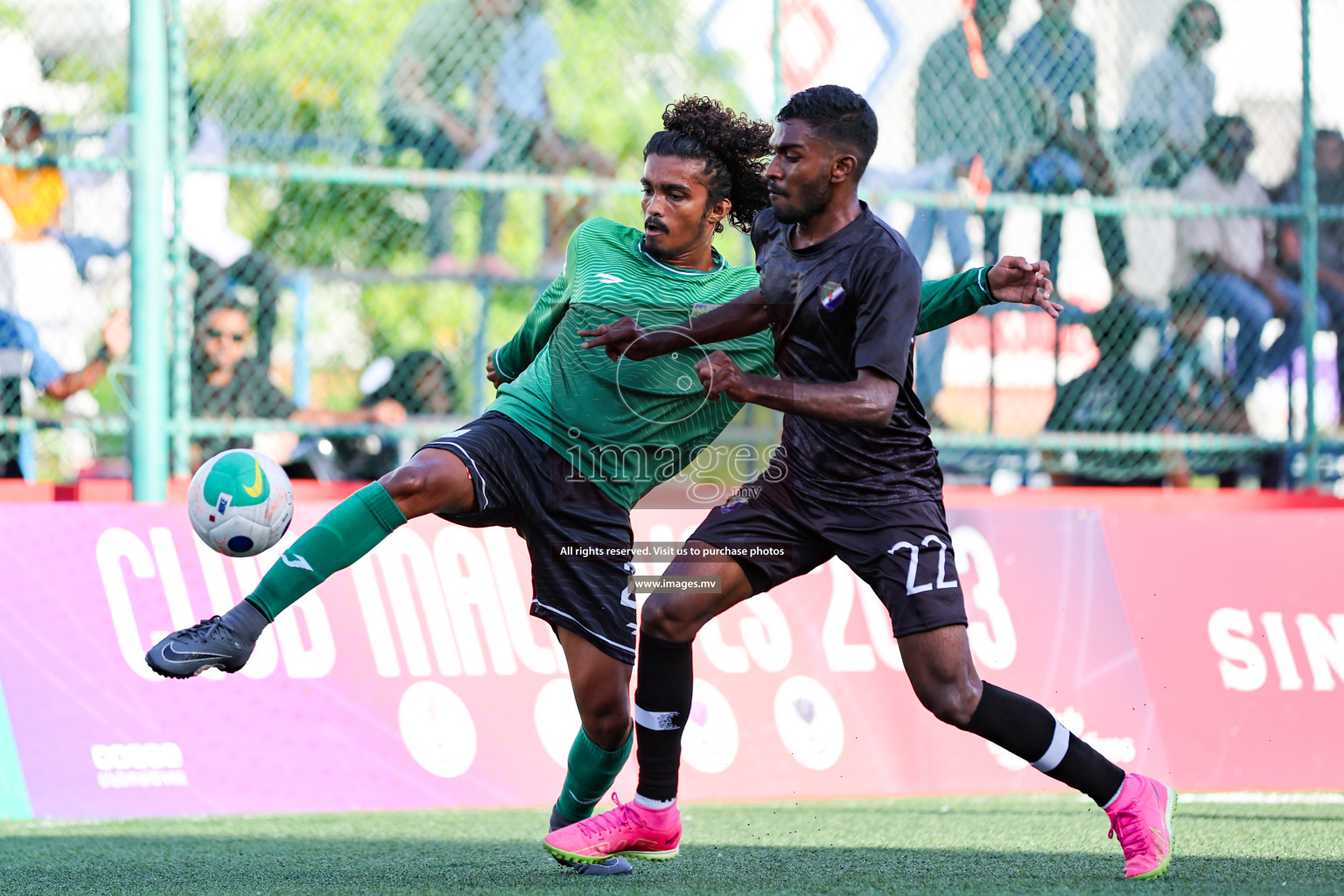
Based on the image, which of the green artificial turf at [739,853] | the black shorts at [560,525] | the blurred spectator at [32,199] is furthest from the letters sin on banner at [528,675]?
the blurred spectator at [32,199]

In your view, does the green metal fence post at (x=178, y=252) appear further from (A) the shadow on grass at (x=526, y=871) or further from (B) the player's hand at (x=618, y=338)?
(B) the player's hand at (x=618, y=338)

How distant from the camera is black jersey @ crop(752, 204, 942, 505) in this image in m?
4.20

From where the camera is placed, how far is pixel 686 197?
15.9 feet

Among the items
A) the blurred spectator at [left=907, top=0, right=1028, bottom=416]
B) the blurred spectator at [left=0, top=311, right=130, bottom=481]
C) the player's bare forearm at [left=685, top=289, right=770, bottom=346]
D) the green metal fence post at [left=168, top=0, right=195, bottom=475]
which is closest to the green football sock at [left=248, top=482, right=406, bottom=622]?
the player's bare forearm at [left=685, top=289, right=770, bottom=346]

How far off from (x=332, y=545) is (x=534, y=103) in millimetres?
4548

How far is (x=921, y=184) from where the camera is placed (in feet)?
27.1

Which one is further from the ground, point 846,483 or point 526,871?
point 846,483

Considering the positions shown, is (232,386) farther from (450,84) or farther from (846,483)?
(846,483)

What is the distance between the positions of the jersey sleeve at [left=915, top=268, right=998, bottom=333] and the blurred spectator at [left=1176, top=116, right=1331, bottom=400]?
4.42 m

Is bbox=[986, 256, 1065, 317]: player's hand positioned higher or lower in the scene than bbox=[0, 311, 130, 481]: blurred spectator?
higher

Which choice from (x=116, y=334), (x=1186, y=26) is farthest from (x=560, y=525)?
(x=1186, y=26)

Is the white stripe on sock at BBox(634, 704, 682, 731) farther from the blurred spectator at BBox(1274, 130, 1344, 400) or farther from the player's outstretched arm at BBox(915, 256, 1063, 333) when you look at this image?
the blurred spectator at BBox(1274, 130, 1344, 400)

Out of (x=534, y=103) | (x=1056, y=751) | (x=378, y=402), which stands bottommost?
(x=1056, y=751)

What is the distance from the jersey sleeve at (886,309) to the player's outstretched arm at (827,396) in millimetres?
48
